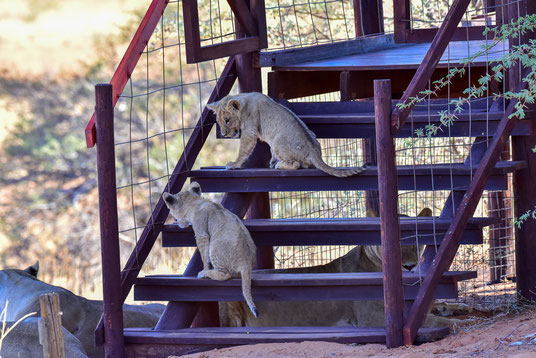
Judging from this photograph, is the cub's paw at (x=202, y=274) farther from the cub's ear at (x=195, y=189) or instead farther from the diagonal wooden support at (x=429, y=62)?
the diagonal wooden support at (x=429, y=62)

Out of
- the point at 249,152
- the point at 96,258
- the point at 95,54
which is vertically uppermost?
the point at 95,54

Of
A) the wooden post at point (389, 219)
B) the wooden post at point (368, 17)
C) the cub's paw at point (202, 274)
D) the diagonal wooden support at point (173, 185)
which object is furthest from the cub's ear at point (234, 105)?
the wooden post at point (368, 17)

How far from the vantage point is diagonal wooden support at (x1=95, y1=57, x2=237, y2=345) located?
20.9ft

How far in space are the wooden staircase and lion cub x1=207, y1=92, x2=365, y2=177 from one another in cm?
15

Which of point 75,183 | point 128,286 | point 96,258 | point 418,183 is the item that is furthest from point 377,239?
point 75,183

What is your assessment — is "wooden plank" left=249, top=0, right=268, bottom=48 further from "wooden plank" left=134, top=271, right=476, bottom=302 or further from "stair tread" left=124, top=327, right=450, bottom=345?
"stair tread" left=124, top=327, right=450, bottom=345

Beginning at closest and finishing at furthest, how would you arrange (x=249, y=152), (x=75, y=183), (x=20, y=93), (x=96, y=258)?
(x=249, y=152) < (x=96, y=258) < (x=75, y=183) < (x=20, y=93)

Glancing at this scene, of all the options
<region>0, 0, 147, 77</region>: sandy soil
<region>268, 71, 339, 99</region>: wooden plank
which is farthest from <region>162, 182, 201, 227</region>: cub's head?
<region>0, 0, 147, 77</region>: sandy soil

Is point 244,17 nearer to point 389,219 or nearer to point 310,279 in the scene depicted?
point 310,279

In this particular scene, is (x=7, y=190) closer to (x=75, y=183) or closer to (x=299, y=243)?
(x=75, y=183)

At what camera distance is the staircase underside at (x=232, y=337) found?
18.7 feet

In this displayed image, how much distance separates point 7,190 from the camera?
64.0ft

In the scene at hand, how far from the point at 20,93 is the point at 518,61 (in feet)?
53.2

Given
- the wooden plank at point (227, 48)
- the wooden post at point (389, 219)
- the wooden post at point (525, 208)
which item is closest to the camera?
the wooden post at point (389, 219)
